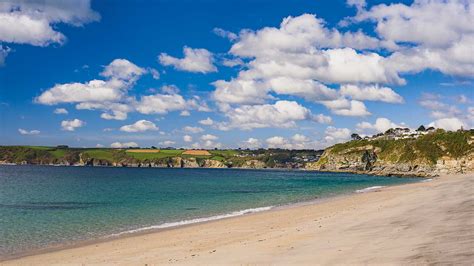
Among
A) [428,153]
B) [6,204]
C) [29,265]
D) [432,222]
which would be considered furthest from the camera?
[428,153]

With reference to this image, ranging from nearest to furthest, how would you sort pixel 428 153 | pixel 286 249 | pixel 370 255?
pixel 370 255 < pixel 286 249 < pixel 428 153

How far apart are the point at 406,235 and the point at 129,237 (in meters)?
17.2

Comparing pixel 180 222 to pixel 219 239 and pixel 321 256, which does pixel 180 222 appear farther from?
pixel 321 256

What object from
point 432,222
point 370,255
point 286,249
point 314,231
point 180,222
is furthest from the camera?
point 180,222

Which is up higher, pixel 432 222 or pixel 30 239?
pixel 432 222

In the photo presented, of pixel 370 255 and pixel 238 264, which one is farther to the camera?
pixel 238 264

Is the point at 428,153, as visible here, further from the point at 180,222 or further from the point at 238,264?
the point at 238,264

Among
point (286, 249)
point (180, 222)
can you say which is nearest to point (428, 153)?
point (180, 222)

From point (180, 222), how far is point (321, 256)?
22.0 meters

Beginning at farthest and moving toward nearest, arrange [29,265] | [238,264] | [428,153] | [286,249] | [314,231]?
1. [428,153]
2. [314,231]
3. [29,265]
4. [286,249]
5. [238,264]


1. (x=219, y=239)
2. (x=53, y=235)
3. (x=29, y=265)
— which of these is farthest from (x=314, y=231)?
(x=53, y=235)

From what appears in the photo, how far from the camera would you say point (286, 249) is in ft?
54.8

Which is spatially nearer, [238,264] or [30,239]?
[238,264]

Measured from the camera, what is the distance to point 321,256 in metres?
14.1
